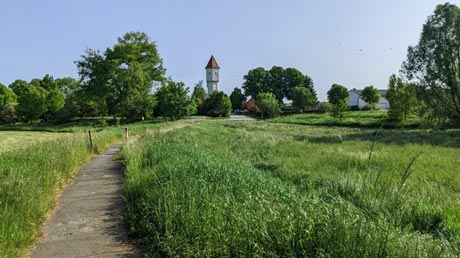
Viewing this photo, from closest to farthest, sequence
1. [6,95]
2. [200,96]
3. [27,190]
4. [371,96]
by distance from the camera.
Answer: [27,190]
[6,95]
[371,96]
[200,96]

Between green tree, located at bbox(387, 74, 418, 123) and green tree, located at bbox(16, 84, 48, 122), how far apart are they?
213ft

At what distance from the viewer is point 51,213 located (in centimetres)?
765

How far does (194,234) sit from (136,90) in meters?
53.5

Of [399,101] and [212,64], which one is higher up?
[212,64]

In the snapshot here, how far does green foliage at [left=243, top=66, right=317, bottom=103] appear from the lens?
111213 mm

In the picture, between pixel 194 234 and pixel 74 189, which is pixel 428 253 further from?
pixel 74 189

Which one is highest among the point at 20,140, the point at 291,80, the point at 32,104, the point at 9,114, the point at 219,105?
the point at 291,80

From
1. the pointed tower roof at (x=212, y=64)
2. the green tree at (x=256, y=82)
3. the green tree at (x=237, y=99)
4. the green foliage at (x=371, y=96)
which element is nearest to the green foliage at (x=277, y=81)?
the green tree at (x=256, y=82)

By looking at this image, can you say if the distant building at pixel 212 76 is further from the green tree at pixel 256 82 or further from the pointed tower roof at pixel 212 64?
the green tree at pixel 256 82

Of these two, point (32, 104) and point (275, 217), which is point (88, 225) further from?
point (32, 104)

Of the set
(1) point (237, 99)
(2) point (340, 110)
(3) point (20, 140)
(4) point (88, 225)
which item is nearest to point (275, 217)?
(4) point (88, 225)

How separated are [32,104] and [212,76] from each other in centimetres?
6664

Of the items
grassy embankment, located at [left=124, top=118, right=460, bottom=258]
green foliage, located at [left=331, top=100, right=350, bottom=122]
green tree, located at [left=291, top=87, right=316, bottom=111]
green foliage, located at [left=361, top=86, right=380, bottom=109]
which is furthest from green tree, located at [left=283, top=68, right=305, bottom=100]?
grassy embankment, located at [left=124, top=118, right=460, bottom=258]

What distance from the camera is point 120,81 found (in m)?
55.3
